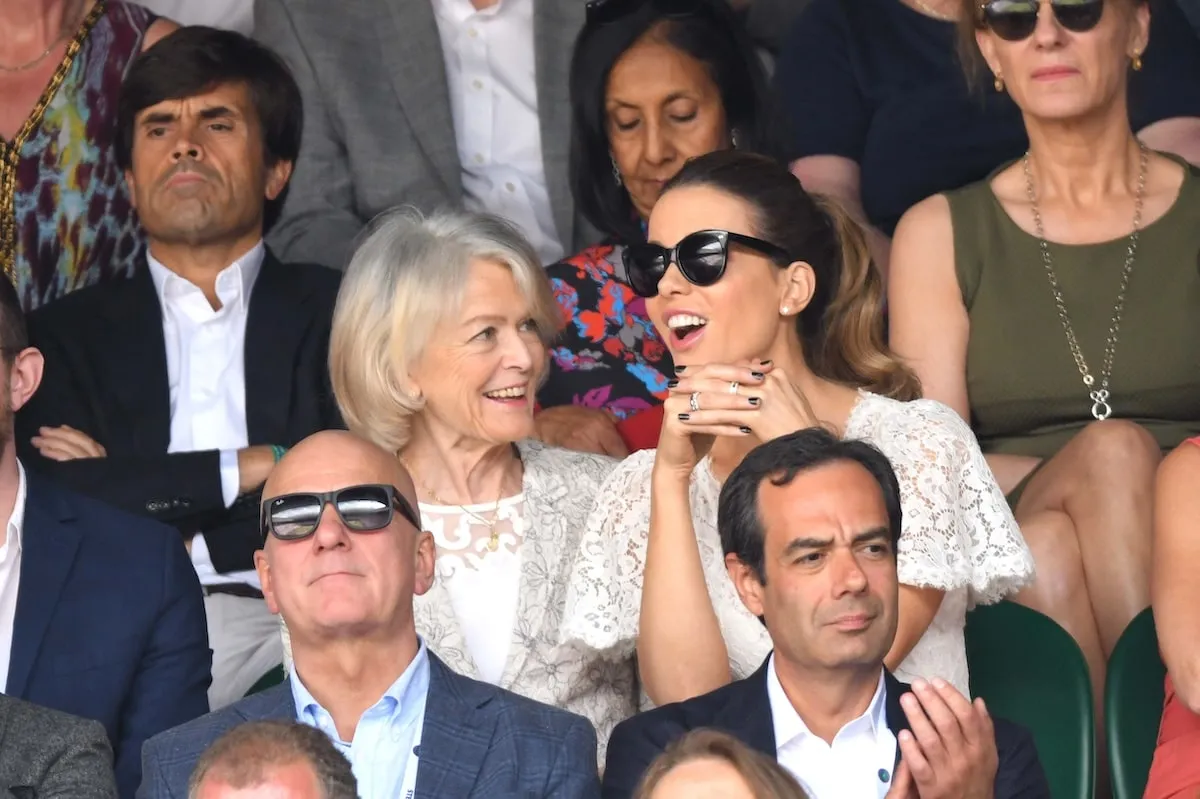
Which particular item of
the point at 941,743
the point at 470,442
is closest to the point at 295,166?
the point at 470,442

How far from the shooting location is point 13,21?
4.73 meters

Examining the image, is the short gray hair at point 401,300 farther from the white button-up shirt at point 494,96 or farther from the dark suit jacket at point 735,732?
the white button-up shirt at point 494,96

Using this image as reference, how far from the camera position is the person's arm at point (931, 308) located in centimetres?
405

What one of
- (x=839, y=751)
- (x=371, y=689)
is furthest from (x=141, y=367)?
(x=839, y=751)

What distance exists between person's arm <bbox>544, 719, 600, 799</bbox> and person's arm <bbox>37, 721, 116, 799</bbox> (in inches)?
25.2

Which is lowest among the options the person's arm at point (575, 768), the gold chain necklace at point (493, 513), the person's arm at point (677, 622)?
the person's arm at point (575, 768)

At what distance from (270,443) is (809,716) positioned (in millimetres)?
1580

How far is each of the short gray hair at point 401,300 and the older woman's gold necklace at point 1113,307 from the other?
95 centimetres

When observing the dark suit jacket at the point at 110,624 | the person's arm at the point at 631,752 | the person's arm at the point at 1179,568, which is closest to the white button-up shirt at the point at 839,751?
the person's arm at the point at 631,752

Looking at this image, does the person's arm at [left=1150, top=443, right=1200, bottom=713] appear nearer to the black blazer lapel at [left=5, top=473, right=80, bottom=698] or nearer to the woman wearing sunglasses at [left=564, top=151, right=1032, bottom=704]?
the woman wearing sunglasses at [left=564, top=151, right=1032, bottom=704]

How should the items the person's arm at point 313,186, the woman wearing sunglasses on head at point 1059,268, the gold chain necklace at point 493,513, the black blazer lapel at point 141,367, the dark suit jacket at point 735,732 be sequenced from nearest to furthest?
1. the dark suit jacket at point 735,732
2. the gold chain necklace at point 493,513
3. the woman wearing sunglasses on head at point 1059,268
4. the black blazer lapel at point 141,367
5. the person's arm at point 313,186

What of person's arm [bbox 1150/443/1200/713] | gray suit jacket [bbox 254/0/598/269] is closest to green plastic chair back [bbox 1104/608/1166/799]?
person's arm [bbox 1150/443/1200/713]

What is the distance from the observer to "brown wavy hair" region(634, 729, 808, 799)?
2535 millimetres

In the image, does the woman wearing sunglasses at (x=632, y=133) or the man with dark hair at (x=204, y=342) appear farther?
the woman wearing sunglasses at (x=632, y=133)
